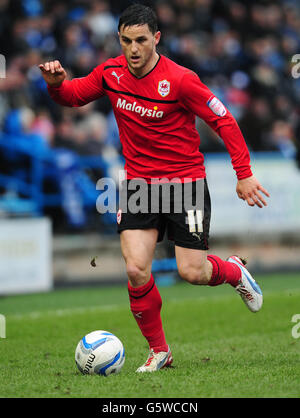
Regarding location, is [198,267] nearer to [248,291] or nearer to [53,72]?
[248,291]

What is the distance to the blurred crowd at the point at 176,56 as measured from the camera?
12875 mm

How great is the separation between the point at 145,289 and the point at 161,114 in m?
1.22

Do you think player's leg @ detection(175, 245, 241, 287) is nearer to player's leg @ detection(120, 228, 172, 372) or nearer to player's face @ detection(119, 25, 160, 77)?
player's leg @ detection(120, 228, 172, 372)

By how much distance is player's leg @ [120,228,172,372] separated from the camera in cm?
560

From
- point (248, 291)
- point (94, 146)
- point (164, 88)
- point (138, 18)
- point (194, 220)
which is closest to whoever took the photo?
point (138, 18)

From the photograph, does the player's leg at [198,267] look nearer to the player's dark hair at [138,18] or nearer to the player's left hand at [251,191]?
the player's left hand at [251,191]

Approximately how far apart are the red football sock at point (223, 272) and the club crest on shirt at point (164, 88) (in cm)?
129

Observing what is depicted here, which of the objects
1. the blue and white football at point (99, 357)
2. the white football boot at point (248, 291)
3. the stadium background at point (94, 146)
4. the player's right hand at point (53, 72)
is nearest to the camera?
the blue and white football at point (99, 357)

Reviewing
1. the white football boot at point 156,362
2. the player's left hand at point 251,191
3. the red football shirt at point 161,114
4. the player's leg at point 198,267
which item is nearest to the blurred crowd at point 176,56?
the red football shirt at point 161,114

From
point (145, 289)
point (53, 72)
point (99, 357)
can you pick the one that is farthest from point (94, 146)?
point (99, 357)

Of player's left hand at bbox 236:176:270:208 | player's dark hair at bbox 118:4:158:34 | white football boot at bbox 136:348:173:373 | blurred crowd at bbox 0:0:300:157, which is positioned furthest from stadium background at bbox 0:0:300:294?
player's left hand at bbox 236:176:270:208

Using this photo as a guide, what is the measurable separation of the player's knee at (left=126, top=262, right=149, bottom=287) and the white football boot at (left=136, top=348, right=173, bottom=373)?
1.69 ft

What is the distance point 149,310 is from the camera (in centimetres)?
573

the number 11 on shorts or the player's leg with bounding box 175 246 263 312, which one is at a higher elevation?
the number 11 on shorts
